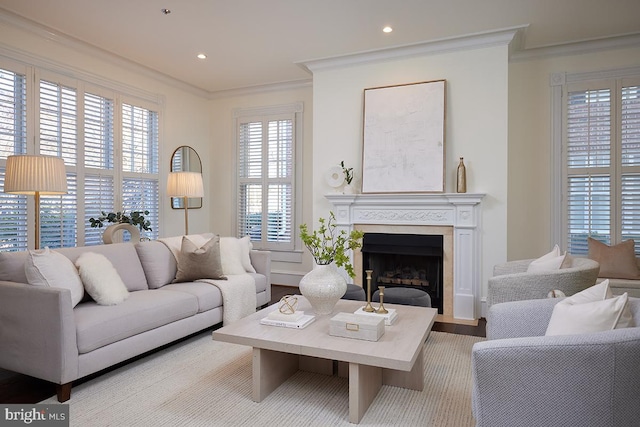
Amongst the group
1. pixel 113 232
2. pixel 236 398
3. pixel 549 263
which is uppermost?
pixel 113 232

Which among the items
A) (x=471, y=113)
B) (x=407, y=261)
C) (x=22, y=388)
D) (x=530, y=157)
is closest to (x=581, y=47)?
(x=530, y=157)

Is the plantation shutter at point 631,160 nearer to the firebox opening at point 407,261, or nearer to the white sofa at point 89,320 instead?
the firebox opening at point 407,261

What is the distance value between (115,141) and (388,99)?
3280 mm

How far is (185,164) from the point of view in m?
6.00

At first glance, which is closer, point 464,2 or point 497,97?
point 464,2

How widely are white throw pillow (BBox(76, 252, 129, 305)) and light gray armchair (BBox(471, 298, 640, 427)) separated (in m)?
2.47

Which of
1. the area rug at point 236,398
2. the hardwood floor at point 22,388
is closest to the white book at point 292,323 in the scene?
the area rug at point 236,398

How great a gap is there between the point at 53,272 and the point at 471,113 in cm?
401

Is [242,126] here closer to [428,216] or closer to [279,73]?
[279,73]

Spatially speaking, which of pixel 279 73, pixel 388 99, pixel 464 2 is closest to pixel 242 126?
pixel 279 73

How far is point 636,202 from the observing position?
14.0 feet

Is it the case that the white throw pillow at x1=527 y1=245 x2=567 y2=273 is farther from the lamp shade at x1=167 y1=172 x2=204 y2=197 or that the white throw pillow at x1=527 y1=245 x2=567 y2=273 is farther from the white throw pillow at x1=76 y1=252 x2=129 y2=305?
the lamp shade at x1=167 y1=172 x2=204 y2=197

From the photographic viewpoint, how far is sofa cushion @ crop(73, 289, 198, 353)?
2543mm

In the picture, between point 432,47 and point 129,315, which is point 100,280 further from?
point 432,47
